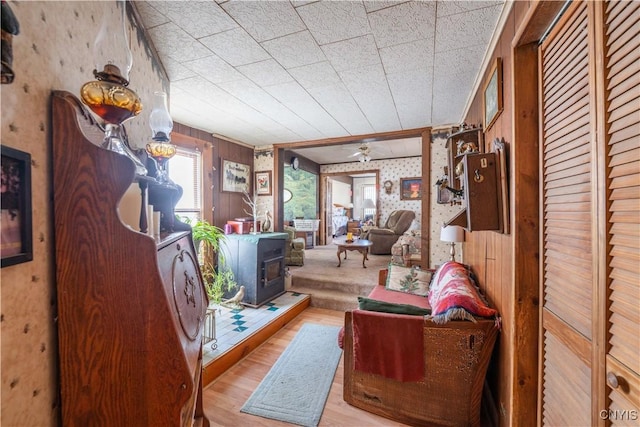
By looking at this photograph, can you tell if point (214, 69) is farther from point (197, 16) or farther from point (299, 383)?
point (299, 383)

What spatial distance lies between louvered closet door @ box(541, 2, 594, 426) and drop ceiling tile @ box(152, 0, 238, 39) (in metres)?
1.68

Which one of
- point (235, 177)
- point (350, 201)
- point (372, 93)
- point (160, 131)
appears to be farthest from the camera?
point (350, 201)

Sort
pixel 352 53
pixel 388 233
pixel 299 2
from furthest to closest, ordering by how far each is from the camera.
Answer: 1. pixel 388 233
2. pixel 352 53
3. pixel 299 2

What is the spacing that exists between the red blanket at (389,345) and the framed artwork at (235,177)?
10.6ft

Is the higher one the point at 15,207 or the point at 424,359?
the point at 15,207

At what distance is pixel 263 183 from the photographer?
4820 mm

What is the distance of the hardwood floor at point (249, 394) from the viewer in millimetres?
1724

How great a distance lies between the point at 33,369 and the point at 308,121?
3310 mm

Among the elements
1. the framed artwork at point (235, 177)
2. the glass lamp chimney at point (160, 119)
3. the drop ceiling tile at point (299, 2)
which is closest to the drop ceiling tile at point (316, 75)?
the drop ceiling tile at point (299, 2)

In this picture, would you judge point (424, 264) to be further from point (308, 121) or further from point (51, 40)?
point (51, 40)

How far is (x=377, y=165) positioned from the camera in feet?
25.1

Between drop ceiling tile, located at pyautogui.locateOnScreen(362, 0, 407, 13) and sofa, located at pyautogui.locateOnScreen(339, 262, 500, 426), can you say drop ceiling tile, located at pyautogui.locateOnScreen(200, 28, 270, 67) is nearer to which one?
drop ceiling tile, located at pyautogui.locateOnScreen(362, 0, 407, 13)

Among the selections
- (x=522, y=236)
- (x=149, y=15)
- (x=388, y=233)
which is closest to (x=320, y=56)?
(x=149, y=15)

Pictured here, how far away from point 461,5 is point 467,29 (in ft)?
0.85
